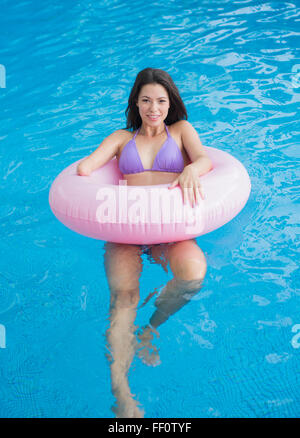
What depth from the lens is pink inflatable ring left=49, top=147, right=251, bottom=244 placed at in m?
2.50

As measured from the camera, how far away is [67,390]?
92.8 inches

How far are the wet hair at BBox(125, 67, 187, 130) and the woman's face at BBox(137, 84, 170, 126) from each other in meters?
0.03

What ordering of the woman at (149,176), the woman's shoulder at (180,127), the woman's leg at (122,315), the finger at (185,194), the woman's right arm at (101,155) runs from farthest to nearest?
the woman's shoulder at (180,127)
the woman's right arm at (101,155)
the finger at (185,194)
the woman at (149,176)
the woman's leg at (122,315)

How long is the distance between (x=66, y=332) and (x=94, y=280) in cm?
48

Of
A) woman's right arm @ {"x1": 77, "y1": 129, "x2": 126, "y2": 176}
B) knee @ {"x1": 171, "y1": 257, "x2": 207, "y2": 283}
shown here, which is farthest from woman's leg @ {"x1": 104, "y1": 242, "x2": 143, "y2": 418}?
woman's right arm @ {"x1": 77, "y1": 129, "x2": 126, "y2": 176}

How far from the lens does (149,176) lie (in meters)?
3.09

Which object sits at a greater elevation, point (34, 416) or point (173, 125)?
point (173, 125)

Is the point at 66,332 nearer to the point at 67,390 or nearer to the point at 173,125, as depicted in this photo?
the point at 67,390

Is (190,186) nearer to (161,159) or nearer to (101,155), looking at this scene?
(161,159)

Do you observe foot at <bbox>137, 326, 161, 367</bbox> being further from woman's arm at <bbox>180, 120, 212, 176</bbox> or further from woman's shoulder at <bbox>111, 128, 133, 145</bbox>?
woman's shoulder at <bbox>111, 128, 133, 145</bbox>

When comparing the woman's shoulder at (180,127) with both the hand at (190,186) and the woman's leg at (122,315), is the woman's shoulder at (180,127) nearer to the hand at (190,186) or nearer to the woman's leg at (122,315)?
the hand at (190,186)

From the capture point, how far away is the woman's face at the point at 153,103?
2895 millimetres

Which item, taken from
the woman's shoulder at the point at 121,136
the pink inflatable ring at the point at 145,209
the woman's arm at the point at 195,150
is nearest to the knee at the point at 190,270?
the pink inflatable ring at the point at 145,209
